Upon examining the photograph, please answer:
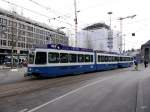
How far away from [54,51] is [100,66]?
1439cm

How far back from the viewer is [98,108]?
32.2 ft

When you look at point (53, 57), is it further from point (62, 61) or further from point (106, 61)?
point (106, 61)

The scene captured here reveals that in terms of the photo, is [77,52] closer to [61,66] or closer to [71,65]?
[71,65]

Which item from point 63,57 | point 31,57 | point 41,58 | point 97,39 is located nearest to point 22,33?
point 97,39

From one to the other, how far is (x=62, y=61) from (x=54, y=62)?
5.19 ft

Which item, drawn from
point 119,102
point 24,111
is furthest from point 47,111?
point 119,102

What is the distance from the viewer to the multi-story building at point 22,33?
89.8 m

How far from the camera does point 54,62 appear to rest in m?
24.6

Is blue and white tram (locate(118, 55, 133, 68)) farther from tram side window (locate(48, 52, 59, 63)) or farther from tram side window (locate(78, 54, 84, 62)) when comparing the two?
tram side window (locate(48, 52, 59, 63))

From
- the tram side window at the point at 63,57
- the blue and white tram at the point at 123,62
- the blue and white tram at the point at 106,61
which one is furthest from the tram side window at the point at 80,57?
the blue and white tram at the point at 123,62

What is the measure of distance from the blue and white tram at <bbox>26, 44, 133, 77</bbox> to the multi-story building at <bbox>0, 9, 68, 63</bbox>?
47.7 m

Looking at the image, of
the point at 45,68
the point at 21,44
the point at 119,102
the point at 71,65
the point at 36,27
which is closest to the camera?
the point at 119,102

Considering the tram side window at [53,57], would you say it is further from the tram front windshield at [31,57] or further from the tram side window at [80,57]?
the tram side window at [80,57]

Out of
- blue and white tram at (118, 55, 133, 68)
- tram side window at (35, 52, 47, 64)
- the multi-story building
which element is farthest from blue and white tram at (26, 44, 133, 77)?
the multi-story building
